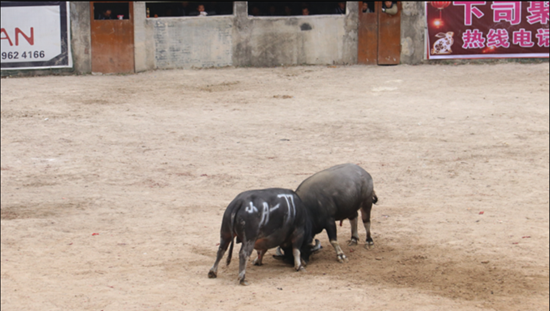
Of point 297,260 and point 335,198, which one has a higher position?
point 335,198

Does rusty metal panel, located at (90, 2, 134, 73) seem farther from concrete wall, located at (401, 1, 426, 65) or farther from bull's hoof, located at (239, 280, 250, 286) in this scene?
bull's hoof, located at (239, 280, 250, 286)

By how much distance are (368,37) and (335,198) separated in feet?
43.1

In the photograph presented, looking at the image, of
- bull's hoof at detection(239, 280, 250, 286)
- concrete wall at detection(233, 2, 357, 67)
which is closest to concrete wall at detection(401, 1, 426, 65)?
concrete wall at detection(233, 2, 357, 67)

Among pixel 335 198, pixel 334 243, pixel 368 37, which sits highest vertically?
pixel 368 37

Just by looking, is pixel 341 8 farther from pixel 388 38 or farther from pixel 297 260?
pixel 297 260

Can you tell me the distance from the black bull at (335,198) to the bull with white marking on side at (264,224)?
11.0 inches

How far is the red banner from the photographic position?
18922mm

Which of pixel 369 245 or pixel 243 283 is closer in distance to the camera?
pixel 243 283

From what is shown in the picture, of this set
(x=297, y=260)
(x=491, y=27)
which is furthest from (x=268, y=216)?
(x=491, y=27)

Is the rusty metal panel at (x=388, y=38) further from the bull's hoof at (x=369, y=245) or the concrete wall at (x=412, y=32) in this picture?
the bull's hoof at (x=369, y=245)

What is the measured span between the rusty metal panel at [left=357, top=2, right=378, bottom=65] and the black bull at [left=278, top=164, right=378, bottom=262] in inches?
484

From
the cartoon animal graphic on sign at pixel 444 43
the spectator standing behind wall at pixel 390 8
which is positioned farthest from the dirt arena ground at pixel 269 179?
the spectator standing behind wall at pixel 390 8

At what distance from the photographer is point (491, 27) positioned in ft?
62.5

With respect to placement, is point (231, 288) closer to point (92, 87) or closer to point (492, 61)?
point (92, 87)
